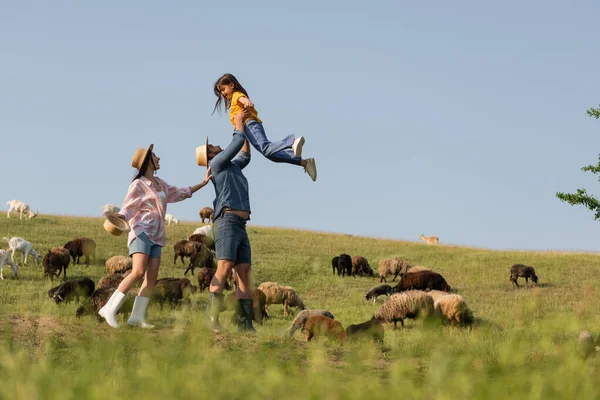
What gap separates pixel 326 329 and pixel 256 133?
461 centimetres

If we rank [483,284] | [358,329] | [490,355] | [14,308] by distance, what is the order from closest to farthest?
1. [490,355]
2. [358,329]
3. [14,308]
4. [483,284]

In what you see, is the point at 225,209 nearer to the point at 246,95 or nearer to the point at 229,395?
the point at 246,95

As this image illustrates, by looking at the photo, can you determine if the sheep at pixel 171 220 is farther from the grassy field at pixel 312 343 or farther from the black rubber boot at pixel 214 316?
the black rubber boot at pixel 214 316

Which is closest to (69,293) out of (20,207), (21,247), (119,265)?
(119,265)

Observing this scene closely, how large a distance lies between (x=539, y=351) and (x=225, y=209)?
378cm

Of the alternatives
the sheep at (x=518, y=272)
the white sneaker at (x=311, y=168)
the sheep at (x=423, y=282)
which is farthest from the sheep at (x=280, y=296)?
the white sneaker at (x=311, y=168)

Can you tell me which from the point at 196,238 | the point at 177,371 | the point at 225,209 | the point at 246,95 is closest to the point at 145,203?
the point at 225,209

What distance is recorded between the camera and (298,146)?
848 cm

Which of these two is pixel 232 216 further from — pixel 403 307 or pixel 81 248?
pixel 81 248

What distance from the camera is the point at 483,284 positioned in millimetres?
29438

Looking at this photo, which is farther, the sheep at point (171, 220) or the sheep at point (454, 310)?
the sheep at point (171, 220)

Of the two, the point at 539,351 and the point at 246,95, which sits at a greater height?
the point at 246,95

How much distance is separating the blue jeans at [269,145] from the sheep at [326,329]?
13.3 ft

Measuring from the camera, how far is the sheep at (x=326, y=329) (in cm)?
1252
